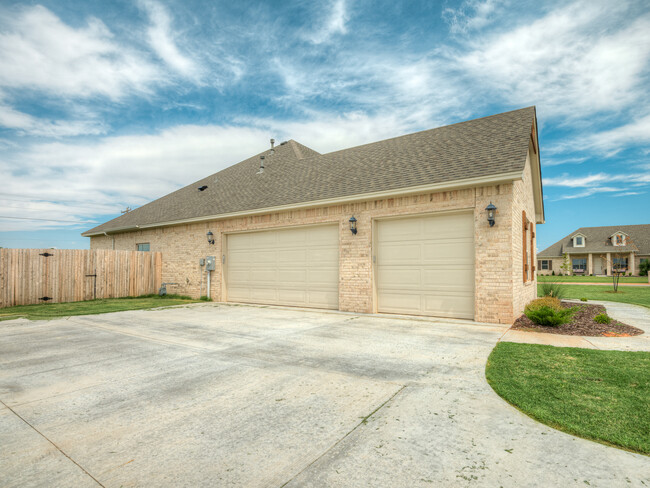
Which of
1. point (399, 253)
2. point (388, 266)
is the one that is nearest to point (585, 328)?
point (399, 253)

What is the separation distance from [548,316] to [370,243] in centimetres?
455

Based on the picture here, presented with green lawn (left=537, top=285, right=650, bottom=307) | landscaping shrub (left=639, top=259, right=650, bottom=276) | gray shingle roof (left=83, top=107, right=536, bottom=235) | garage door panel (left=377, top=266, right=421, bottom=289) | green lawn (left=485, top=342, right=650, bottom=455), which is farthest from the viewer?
landscaping shrub (left=639, top=259, right=650, bottom=276)

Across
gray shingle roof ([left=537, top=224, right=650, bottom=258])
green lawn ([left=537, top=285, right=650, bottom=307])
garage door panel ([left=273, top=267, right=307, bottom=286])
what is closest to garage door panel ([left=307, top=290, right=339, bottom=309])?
garage door panel ([left=273, top=267, right=307, bottom=286])

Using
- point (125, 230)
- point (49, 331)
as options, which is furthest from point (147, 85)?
point (49, 331)

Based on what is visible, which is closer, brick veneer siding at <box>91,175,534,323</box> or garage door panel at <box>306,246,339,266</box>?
brick veneer siding at <box>91,175,534,323</box>

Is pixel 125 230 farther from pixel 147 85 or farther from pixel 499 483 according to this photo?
pixel 499 483

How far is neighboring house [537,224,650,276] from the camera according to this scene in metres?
37.0

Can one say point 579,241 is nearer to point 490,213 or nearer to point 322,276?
point 490,213

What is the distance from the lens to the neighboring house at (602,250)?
37000 millimetres

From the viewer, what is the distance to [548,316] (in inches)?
287

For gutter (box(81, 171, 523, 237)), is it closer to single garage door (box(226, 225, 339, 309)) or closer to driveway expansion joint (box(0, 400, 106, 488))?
single garage door (box(226, 225, 339, 309))

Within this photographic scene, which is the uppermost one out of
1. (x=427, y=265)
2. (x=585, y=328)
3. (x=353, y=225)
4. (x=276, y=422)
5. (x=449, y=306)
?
(x=353, y=225)

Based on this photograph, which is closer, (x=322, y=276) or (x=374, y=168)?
(x=322, y=276)

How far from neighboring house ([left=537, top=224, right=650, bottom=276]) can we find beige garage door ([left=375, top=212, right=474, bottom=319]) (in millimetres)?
35754
